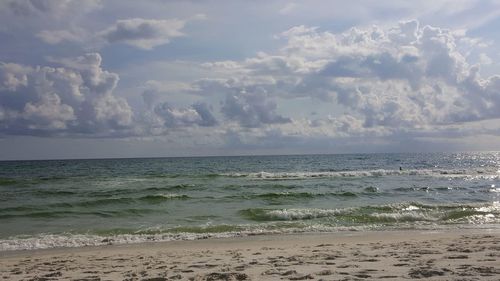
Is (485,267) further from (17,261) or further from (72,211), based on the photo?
(72,211)

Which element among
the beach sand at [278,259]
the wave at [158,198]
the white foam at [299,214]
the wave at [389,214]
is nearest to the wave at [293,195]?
the wave at [158,198]

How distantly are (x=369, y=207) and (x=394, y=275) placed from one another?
1316cm

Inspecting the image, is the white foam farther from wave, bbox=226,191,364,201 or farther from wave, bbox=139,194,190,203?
wave, bbox=139,194,190,203

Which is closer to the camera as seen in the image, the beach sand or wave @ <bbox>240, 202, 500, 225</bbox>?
the beach sand

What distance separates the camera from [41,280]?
8516 millimetres

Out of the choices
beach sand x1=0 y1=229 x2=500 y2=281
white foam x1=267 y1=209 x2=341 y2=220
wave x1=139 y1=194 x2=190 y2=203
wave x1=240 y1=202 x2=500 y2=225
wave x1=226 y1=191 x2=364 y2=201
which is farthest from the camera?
wave x1=226 y1=191 x2=364 y2=201

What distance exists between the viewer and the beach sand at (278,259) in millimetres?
8148

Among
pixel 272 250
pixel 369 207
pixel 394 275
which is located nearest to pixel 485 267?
pixel 394 275

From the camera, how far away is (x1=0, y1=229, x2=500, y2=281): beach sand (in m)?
8.15

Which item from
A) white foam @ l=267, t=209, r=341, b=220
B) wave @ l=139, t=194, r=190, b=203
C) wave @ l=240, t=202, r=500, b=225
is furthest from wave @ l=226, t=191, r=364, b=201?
white foam @ l=267, t=209, r=341, b=220

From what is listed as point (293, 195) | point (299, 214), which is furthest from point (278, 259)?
point (293, 195)

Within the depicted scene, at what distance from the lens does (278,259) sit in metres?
9.90

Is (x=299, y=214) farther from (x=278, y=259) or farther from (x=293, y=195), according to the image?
(x=278, y=259)

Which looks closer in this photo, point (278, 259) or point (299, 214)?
point (278, 259)
